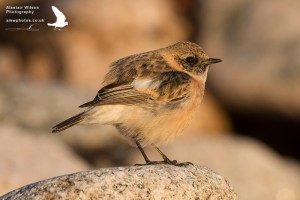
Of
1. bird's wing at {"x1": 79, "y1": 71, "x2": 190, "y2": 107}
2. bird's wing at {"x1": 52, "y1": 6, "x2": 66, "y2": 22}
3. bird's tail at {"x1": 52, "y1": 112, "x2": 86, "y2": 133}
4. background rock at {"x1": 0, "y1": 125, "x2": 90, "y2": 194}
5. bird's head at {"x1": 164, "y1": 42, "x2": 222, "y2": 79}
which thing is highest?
bird's head at {"x1": 164, "y1": 42, "x2": 222, "y2": 79}

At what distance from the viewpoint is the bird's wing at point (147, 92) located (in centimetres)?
966

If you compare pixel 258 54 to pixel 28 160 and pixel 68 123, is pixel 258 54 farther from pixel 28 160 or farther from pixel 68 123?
pixel 68 123

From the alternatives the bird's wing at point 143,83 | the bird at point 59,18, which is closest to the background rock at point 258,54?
the bird at point 59,18

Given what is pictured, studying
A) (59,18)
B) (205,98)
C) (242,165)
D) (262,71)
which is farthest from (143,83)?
(59,18)

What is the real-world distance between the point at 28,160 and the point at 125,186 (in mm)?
5147

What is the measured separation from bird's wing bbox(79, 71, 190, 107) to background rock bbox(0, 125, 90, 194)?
2056mm

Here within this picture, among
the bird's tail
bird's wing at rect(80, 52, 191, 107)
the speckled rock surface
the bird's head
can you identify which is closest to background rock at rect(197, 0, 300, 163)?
the bird's head

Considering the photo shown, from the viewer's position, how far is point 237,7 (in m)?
20.6

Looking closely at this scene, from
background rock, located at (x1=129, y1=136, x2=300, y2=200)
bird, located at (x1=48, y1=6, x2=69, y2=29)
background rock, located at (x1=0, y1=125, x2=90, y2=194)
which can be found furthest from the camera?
bird, located at (x1=48, y1=6, x2=69, y2=29)

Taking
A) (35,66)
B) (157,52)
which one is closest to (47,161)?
(157,52)

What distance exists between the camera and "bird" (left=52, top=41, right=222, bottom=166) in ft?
31.4

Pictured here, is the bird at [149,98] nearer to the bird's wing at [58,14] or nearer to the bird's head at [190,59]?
the bird's head at [190,59]

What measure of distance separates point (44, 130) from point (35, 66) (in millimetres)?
5937

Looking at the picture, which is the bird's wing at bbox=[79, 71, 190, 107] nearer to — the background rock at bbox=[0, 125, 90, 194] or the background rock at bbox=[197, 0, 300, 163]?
the background rock at bbox=[0, 125, 90, 194]
